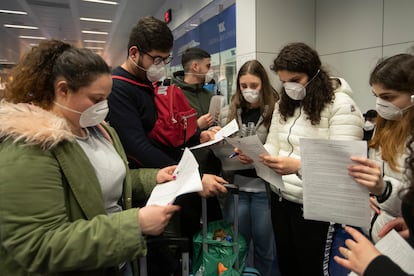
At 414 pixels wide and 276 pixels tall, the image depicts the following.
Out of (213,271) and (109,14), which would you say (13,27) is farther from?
(213,271)

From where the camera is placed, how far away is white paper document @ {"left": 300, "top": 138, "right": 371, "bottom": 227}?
47.7 inches

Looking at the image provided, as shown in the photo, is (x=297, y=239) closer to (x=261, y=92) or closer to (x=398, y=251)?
(x=398, y=251)

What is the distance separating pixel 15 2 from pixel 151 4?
117 inches

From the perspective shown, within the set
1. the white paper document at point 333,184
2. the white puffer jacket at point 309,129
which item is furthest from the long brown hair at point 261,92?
the white paper document at point 333,184

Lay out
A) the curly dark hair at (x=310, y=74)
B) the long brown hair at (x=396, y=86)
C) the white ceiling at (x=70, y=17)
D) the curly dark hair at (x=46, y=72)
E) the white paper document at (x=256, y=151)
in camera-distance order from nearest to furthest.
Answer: the curly dark hair at (x=46, y=72) → the long brown hair at (x=396, y=86) → the white paper document at (x=256, y=151) → the curly dark hair at (x=310, y=74) → the white ceiling at (x=70, y=17)

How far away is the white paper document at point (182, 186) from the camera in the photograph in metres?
1.04

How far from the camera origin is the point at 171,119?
177 cm

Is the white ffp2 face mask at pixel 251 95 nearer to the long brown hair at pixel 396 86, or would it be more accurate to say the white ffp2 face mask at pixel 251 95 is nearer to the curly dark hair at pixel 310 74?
the curly dark hair at pixel 310 74

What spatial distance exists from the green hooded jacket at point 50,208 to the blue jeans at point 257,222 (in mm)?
1318

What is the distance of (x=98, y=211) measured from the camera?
106cm

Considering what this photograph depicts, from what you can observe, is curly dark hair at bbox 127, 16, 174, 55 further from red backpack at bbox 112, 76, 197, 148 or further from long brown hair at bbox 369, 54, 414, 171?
long brown hair at bbox 369, 54, 414, 171

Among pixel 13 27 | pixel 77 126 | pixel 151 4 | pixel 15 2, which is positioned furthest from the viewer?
pixel 13 27

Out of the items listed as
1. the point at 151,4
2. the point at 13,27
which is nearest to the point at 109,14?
the point at 151,4

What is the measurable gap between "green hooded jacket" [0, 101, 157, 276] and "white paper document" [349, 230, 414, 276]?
753mm
